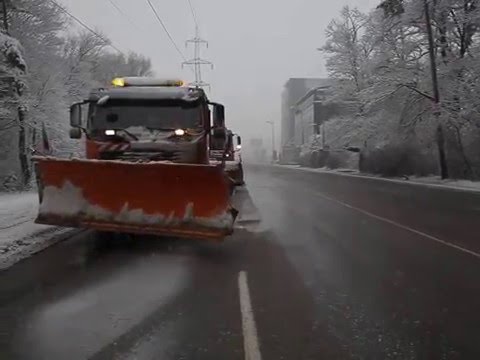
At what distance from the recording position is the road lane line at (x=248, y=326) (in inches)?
177

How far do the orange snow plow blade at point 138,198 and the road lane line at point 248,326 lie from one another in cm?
190

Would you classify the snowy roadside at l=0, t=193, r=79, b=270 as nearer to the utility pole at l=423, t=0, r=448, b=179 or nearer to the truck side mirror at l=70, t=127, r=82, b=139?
the truck side mirror at l=70, t=127, r=82, b=139

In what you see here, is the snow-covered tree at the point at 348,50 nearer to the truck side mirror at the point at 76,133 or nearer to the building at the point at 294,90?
the truck side mirror at the point at 76,133

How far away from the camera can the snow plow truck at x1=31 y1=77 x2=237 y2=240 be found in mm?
8641

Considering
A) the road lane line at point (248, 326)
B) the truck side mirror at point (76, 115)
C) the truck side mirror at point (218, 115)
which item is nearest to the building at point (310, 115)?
the truck side mirror at point (218, 115)

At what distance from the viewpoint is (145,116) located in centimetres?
1042

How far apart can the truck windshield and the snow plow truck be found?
2 cm

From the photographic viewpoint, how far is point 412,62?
1294 inches

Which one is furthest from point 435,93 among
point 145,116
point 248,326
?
point 248,326

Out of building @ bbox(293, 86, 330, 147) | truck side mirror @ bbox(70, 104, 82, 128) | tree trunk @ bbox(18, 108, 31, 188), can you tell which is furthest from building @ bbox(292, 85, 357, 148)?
truck side mirror @ bbox(70, 104, 82, 128)

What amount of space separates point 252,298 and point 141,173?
3.55m

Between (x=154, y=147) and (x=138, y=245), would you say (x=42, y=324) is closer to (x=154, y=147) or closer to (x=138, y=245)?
(x=138, y=245)

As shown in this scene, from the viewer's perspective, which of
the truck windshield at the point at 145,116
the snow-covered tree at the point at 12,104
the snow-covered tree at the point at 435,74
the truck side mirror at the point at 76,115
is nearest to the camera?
the truck windshield at the point at 145,116

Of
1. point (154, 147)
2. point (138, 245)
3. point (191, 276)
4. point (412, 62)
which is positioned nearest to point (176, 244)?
point (138, 245)
